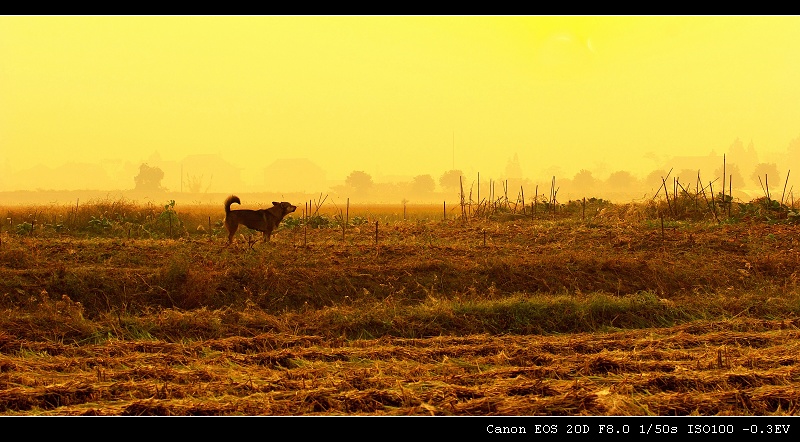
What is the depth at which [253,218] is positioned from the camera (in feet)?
38.7

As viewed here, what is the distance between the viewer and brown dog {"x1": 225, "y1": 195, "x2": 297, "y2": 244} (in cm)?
1164

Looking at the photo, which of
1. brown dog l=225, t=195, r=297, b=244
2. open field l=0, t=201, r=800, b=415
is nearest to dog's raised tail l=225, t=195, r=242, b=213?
brown dog l=225, t=195, r=297, b=244

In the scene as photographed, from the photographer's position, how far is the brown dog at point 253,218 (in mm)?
11641

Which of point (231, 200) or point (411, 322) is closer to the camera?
point (411, 322)

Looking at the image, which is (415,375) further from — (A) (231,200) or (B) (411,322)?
(A) (231,200)

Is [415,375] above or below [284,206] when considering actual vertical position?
below

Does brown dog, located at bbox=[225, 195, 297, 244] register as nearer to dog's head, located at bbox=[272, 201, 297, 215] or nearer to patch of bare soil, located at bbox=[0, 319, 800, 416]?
dog's head, located at bbox=[272, 201, 297, 215]

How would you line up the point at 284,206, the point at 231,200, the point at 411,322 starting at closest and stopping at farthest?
the point at 411,322, the point at 231,200, the point at 284,206

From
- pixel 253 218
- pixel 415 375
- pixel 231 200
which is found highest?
pixel 231 200

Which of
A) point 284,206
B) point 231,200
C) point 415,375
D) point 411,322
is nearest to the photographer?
point 415,375

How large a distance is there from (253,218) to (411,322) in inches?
198

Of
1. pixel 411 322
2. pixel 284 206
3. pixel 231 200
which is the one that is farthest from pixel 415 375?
pixel 284 206
